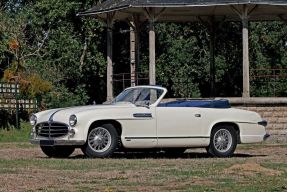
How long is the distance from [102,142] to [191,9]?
53.4 feet

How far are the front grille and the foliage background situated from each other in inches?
875

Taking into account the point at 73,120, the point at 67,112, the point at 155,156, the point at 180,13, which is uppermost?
the point at 180,13

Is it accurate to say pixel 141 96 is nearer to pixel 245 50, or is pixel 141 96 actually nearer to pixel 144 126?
pixel 144 126

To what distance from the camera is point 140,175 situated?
1235 centimetres

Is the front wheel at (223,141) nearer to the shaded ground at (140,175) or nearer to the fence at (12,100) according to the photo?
the shaded ground at (140,175)

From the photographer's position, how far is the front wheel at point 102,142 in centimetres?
1609

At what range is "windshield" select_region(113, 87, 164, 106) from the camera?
55.6 feet

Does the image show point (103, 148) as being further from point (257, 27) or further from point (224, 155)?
point (257, 27)

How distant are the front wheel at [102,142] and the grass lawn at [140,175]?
335 millimetres

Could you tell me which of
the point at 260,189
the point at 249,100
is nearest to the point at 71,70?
the point at 249,100

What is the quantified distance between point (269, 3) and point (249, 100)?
11.2 feet

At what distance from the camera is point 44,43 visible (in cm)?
4497

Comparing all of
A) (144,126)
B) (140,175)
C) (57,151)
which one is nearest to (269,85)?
(57,151)

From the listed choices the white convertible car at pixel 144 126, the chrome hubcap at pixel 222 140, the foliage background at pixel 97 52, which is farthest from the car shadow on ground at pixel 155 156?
the foliage background at pixel 97 52
